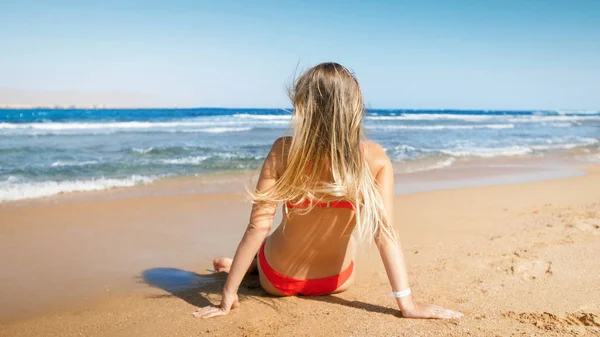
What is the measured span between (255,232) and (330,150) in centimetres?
64

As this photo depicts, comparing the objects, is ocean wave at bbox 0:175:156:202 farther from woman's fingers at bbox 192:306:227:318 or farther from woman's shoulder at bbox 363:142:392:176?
woman's shoulder at bbox 363:142:392:176

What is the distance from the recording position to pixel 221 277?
3.58m

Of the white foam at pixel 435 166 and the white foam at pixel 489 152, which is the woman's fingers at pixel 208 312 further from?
the white foam at pixel 489 152

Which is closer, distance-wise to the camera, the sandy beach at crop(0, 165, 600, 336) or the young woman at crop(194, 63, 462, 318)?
the young woman at crop(194, 63, 462, 318)

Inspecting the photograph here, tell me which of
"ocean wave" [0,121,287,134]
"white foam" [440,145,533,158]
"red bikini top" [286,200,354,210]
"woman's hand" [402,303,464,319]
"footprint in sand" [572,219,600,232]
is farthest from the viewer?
"ocean wave" [0,121,287,134]

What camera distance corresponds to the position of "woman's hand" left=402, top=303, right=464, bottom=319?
2.57 metres

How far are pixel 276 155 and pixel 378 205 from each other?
63 centimetres

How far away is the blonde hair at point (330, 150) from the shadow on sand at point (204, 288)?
0.58 metres

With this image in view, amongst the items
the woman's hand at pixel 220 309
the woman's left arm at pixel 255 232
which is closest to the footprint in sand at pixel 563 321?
the woman's left arm at pixel 255 232

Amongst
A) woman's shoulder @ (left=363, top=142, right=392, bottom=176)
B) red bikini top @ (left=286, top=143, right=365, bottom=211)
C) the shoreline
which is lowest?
the shoreline

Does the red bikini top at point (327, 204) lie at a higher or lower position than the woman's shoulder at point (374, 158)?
lower

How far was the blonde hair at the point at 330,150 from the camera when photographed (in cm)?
244

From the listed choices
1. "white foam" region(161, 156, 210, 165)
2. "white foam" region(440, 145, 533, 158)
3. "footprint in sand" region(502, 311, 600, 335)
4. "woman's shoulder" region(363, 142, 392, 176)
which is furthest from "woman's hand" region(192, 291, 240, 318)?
"white foam" region(440, 145, 533, 158)

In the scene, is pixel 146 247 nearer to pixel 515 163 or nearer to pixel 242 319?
pixel 242 319
